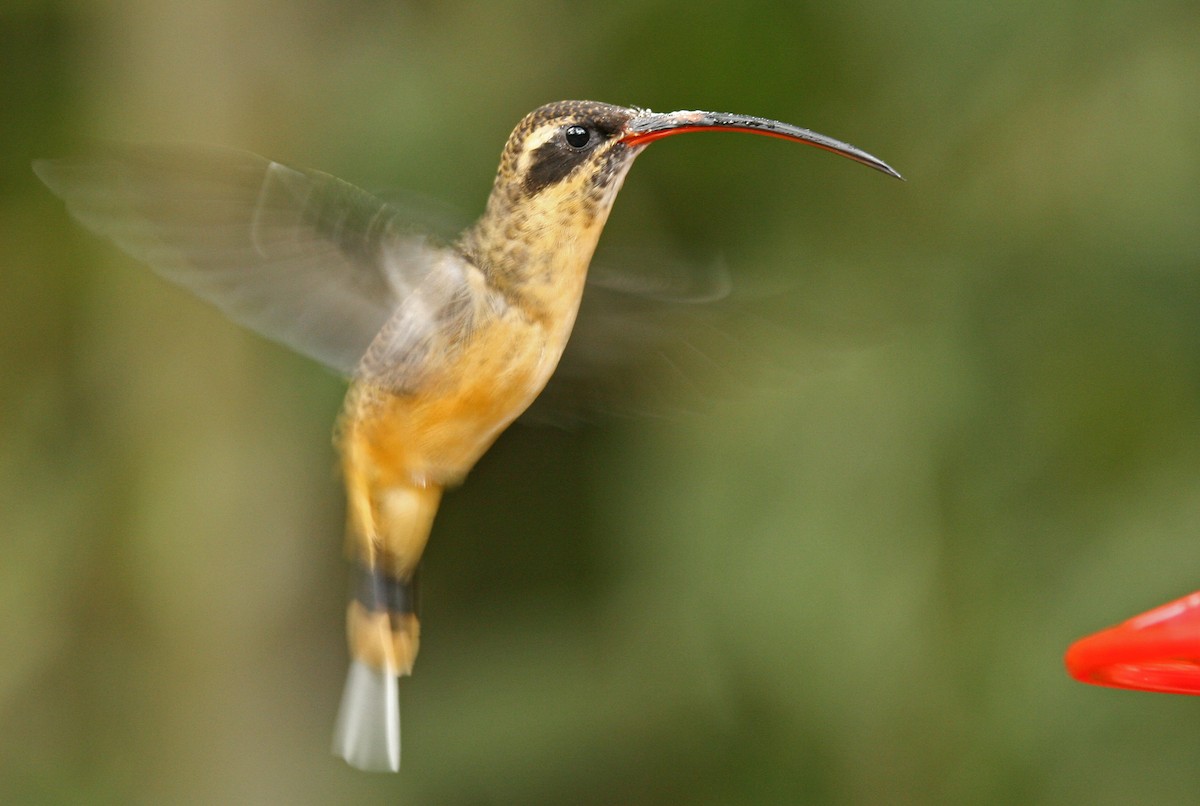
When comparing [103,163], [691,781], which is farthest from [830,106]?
[103,163]

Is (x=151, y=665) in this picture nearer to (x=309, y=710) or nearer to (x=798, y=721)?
(x=309, y=710)

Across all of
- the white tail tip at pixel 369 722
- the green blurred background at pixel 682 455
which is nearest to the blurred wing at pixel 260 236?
the white tail tip at pixel 369 722

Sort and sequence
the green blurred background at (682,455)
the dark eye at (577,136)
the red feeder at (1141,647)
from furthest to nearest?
1. the green blurred background at (682,455)
2. the dark eye at (577,136)
3. the red feeder at (1141,647)

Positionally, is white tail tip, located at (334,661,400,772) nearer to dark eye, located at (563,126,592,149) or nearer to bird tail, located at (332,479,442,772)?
bird tail, located at (332,479,442,772)

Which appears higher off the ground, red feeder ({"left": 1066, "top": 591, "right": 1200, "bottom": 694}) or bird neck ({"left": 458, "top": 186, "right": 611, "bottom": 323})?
bird neck ({"left": 458, "top": 186, "right": 611, "bottom": 323})

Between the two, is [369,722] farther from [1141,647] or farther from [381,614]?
[1141,647]

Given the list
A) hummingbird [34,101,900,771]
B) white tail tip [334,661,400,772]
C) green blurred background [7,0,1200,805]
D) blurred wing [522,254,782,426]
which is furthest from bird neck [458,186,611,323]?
green blurred background [7,0,1200,805]

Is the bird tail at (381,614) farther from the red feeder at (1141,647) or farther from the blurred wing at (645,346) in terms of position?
the red feeder at (1141,647)
